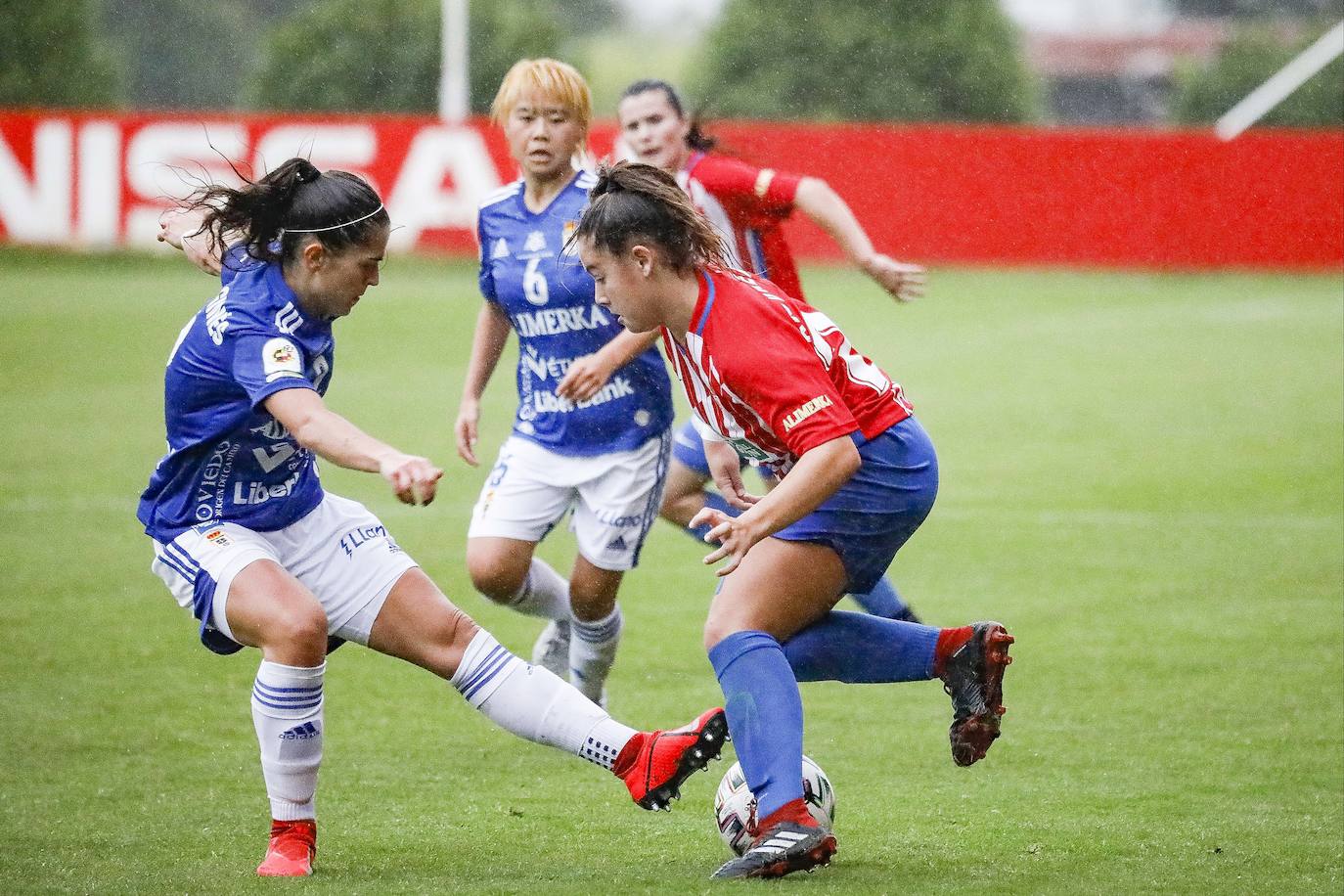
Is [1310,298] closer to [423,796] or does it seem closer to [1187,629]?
[1187,629]

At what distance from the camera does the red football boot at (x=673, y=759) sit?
4.09 metres

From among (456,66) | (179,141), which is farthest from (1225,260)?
(179,141)

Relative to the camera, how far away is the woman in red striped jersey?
12.5 feet

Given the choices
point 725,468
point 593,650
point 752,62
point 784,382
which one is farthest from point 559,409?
point 752,62

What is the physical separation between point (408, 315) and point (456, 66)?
6.64m

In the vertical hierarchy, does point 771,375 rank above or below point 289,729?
above

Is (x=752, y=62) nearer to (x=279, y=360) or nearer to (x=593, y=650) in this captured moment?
→ (x=593, y=650)

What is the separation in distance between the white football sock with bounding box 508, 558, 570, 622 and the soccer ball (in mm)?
1549

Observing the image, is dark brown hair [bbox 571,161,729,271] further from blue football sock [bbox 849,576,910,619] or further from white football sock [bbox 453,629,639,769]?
blue football sock [bbox 849,576,910,619]

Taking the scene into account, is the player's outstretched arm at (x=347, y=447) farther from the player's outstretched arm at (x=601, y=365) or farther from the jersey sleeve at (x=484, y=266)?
the jersey sleeve at (x=484, y=266)

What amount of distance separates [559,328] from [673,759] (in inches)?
70.9

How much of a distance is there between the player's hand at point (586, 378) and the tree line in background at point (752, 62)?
21.9 meters

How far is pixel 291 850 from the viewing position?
4074 mm

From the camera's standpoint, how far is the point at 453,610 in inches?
171
